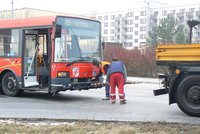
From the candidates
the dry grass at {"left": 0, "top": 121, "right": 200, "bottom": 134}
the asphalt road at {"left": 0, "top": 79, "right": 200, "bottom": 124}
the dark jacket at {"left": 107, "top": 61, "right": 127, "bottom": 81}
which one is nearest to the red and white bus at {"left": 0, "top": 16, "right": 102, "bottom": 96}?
the asphalt road at {"left": 0, "top": 79, "right": 200, "bottom": 124}

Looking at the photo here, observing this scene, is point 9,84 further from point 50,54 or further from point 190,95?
point 190,95

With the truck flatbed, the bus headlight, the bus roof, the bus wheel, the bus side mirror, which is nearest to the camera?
the truck flatbed

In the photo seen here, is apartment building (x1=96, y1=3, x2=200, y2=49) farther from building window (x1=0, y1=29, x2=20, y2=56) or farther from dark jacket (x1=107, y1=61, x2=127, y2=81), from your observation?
dark jacket (x1=107, y1=61, x2=127, y2=81)

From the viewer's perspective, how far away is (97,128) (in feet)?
25.7

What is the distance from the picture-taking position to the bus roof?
13.0 m

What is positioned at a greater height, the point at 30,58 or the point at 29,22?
the point at 29,22

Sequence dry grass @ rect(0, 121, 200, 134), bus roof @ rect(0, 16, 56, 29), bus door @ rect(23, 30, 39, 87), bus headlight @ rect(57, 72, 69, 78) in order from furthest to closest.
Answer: bus door @ rect(23, 30, 39, 87) < bus roof @ rect(0, 16, 56, 29) < bus headlight @ rect(57, 72, 69, 78) < dry grass @ rect(0, 121, 200, 134)

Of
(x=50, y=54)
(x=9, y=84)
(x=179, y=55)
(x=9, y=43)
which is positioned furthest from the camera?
(x=9, y=43)

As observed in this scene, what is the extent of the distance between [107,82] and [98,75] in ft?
2.36

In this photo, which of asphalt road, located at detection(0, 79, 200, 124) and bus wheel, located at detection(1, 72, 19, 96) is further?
bus wheel, located at detection(1, 72, 19, 96)

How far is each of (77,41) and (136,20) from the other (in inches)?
4268

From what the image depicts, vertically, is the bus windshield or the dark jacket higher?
the bus windshield

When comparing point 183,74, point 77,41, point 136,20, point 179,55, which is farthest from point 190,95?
point 136,20

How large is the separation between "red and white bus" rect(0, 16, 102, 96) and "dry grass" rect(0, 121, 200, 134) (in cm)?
450
